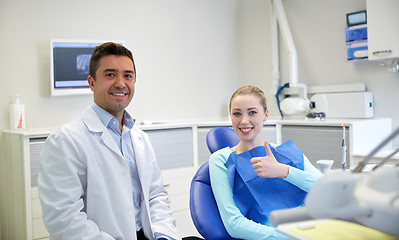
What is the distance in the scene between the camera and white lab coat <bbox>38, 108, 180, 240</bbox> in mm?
1521

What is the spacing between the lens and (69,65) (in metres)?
3.25

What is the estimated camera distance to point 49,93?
3.30 metres

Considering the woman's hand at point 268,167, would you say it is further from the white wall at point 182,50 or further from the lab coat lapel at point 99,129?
the white wall at point 182,50

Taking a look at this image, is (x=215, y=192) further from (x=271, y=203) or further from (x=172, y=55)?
(x=172, y=55)

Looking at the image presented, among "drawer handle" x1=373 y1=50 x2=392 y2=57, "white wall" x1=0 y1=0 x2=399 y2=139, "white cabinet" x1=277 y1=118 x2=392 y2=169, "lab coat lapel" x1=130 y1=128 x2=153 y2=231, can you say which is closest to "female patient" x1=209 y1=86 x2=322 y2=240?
"lab coat lapel" x1=130 y1=128 x2=153 y2=231

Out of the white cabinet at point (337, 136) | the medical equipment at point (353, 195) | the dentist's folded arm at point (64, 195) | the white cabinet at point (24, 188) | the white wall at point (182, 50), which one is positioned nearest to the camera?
the medical equipment at point (353, 195)

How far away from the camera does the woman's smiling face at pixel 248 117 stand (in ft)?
5.87

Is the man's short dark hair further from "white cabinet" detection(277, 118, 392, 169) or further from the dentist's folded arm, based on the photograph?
"white cabinet" detection(277, 118, 392, 169)

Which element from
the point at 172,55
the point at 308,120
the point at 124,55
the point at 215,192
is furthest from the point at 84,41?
the point at 215,192

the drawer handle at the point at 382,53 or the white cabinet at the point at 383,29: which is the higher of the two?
the white cabinet at the point at 383,29

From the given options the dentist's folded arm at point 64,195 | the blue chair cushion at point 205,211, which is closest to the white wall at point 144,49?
the dentist's folded arm at point 64,195

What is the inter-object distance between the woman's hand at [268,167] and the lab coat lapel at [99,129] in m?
0.54

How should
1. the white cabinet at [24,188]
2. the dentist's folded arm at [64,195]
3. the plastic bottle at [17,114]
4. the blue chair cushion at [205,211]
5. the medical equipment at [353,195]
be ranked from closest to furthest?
the medical equipment at [353,195]
the dentist's folded arm at [64,195]
the blue chair cushion at [205,211]
the white cabinet at [24,188]
the plastic bottle at [17,114]

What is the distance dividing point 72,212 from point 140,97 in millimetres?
2271
